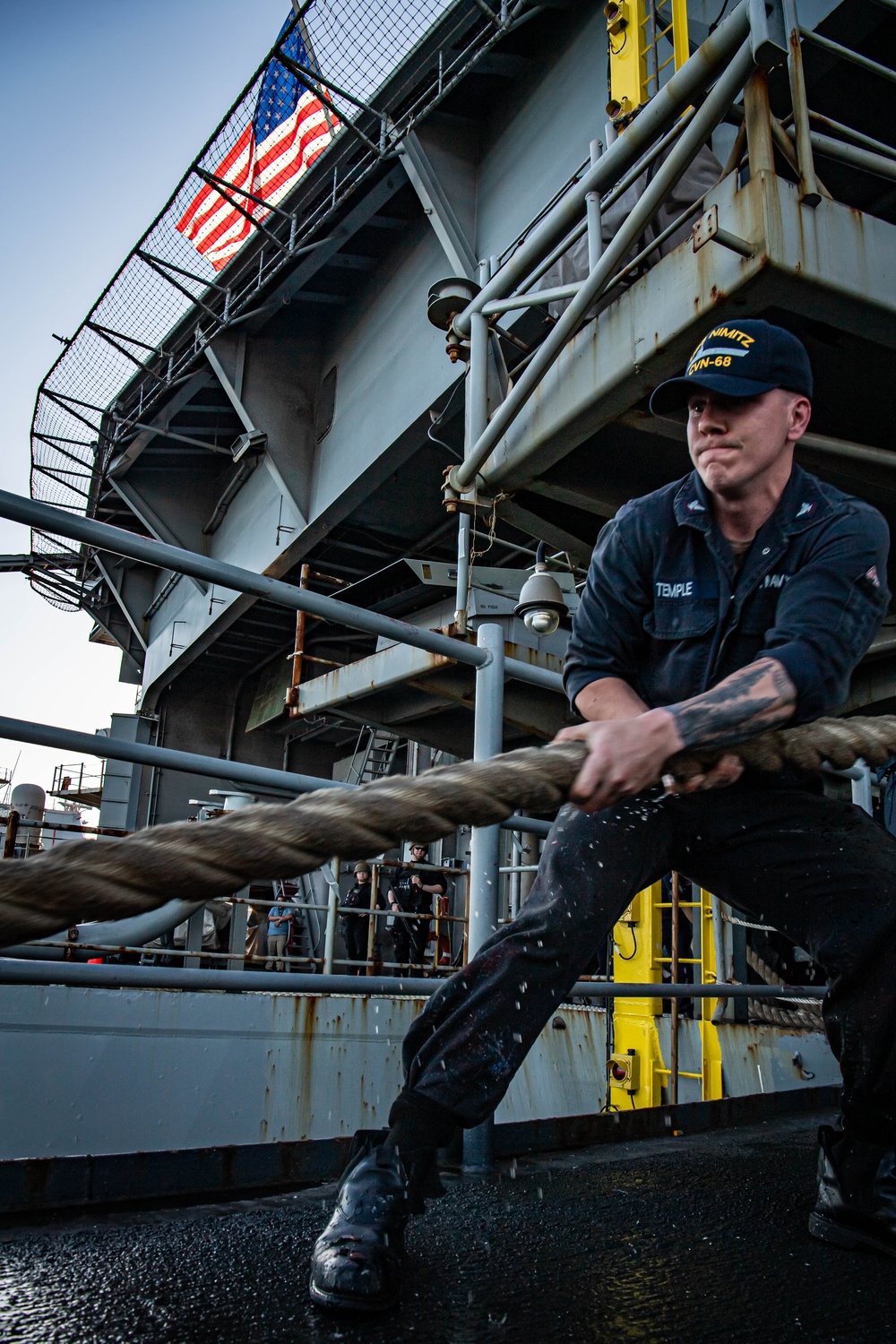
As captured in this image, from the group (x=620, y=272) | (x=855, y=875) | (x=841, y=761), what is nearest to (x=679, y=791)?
(x=841, y=761)

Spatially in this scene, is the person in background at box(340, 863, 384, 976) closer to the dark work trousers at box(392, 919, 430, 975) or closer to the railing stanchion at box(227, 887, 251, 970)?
the dark work trousers at box(392, 919, 430, 975)

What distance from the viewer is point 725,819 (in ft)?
5.63

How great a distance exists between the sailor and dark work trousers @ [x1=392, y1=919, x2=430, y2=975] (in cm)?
842

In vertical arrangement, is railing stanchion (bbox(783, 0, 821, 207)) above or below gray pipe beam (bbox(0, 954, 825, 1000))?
above

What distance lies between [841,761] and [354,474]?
10.3 meters

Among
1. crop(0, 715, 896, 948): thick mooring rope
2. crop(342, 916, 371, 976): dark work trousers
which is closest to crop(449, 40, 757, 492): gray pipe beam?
crop(0, 715, 896, 948): thick mooring rope

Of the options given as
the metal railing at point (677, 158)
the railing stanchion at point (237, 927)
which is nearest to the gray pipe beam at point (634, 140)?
the metal railing at point (677, 158)

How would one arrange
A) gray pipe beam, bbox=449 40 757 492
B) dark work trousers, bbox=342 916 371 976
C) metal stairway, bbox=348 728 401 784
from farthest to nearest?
→ metal stairway, bbox=348 728 401 784 < dark work trousers, bbox=342 916 371 976 < gray pipe beam, bbox=449 40 757 492

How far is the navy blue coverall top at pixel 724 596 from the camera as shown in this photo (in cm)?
150

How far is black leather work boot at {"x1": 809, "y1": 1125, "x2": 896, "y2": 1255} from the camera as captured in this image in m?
1.71

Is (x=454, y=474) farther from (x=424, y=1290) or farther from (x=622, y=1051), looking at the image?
(x=424, y=1290)

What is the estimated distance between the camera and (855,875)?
162 cm

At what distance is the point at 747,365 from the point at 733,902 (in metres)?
→ 1.08

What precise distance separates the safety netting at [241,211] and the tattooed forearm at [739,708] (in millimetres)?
9870
